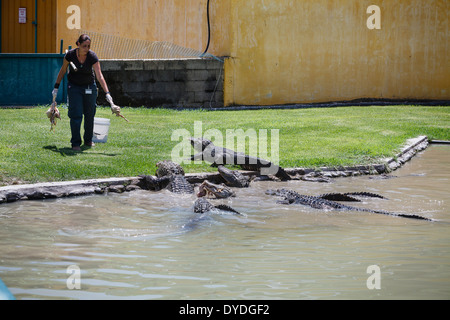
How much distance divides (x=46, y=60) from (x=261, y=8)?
657cm

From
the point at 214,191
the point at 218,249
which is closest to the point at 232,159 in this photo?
the point at 214,191

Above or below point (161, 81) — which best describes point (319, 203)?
below

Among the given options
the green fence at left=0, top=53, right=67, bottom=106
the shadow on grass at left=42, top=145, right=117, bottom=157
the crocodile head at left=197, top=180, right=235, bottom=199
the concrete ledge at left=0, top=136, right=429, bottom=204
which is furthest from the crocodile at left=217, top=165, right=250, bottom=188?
the green fence at left=0, top=53, right=67, bottom=106

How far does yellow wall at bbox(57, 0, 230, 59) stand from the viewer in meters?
19.3

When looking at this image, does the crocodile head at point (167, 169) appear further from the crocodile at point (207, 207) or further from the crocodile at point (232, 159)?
the crocodile at point (207, 207)

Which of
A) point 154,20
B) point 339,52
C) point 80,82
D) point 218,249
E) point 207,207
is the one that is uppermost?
point 154,20

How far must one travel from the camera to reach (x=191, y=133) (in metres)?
12.7

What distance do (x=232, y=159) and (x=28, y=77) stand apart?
29.6ft

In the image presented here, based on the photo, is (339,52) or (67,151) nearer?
(67,151)

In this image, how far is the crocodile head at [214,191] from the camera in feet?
26.0

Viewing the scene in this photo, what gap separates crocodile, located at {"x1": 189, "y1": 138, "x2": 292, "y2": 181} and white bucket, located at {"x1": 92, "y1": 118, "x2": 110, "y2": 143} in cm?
164

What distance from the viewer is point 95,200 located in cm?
769

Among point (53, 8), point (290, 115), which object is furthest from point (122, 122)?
point (53, 8)

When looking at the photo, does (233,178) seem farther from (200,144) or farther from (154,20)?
(154,20)
